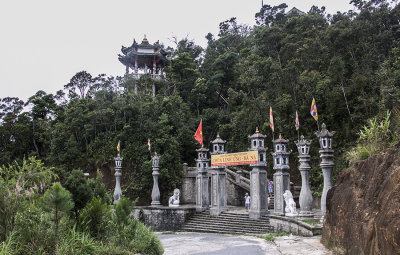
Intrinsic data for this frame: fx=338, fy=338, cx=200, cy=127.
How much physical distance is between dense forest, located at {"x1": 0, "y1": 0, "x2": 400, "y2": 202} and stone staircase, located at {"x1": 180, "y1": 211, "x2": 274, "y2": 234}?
691cm

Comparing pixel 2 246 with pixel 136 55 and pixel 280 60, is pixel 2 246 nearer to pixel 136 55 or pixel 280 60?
pixel 280 60

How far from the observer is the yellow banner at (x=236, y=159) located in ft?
55.5

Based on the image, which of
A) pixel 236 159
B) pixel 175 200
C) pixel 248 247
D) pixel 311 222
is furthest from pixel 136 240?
pixel 175 200

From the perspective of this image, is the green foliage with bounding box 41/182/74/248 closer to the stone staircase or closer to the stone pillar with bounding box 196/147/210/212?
the stone staircase

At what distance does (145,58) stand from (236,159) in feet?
81.9

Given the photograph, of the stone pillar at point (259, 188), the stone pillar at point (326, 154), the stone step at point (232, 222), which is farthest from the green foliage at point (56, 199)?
the stone pillar at point (259, 188)

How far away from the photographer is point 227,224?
56.0ft

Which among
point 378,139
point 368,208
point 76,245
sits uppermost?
point 378,139

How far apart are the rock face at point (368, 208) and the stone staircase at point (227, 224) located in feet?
22.7

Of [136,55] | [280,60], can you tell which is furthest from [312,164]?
[136,55]

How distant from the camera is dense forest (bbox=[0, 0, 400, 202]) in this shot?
22922 mm

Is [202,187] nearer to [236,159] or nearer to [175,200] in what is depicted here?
[175,200]

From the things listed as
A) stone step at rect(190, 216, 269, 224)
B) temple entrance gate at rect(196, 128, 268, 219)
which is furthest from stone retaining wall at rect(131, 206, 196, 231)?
temple entrance gate at rect(196, 128, 268, 219)

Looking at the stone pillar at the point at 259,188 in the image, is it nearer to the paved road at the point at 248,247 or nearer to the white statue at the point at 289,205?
the white statue at the point at 289,205
